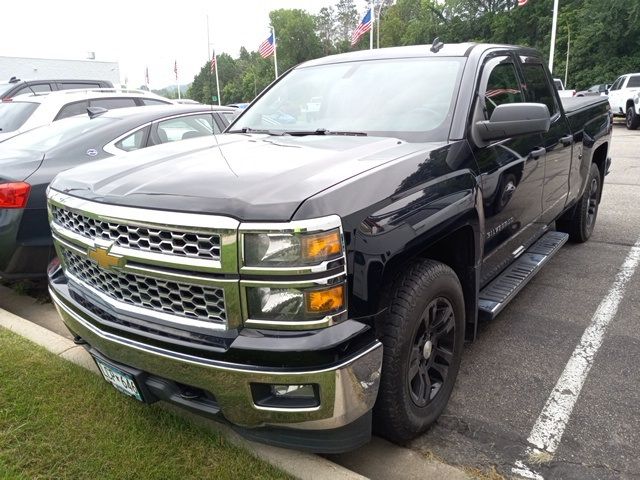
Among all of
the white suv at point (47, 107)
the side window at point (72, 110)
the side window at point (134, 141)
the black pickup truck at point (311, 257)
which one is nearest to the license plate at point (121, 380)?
the black pickup truck at point (311, 257)

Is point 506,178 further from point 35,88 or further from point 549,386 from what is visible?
point 35,88

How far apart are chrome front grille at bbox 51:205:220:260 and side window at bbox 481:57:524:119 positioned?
1.93 metres

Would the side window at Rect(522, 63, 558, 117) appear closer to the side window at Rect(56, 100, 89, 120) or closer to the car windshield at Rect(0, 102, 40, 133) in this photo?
the side window at Rect(56, 100, 89, 120)

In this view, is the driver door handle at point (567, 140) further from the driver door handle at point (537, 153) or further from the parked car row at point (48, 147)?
the parked car row at point (48, 147)

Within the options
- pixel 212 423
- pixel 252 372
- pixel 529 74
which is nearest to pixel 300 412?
pixel 252 372

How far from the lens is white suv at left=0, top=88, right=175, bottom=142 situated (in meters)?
7.05

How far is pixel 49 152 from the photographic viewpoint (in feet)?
14.2

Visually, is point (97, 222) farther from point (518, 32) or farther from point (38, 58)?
point (518, 32)

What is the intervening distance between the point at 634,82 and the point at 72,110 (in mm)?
20487

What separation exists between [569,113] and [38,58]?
2809 centimetres

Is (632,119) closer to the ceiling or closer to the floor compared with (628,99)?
closer to the floor

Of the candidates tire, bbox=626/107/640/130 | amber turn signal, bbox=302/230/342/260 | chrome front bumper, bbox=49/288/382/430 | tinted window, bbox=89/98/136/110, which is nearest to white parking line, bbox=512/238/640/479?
chrome front bumper, bbox=49/288/382/430

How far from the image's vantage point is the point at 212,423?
8.50ft

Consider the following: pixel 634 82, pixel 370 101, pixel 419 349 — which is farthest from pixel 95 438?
pixel 634 82
